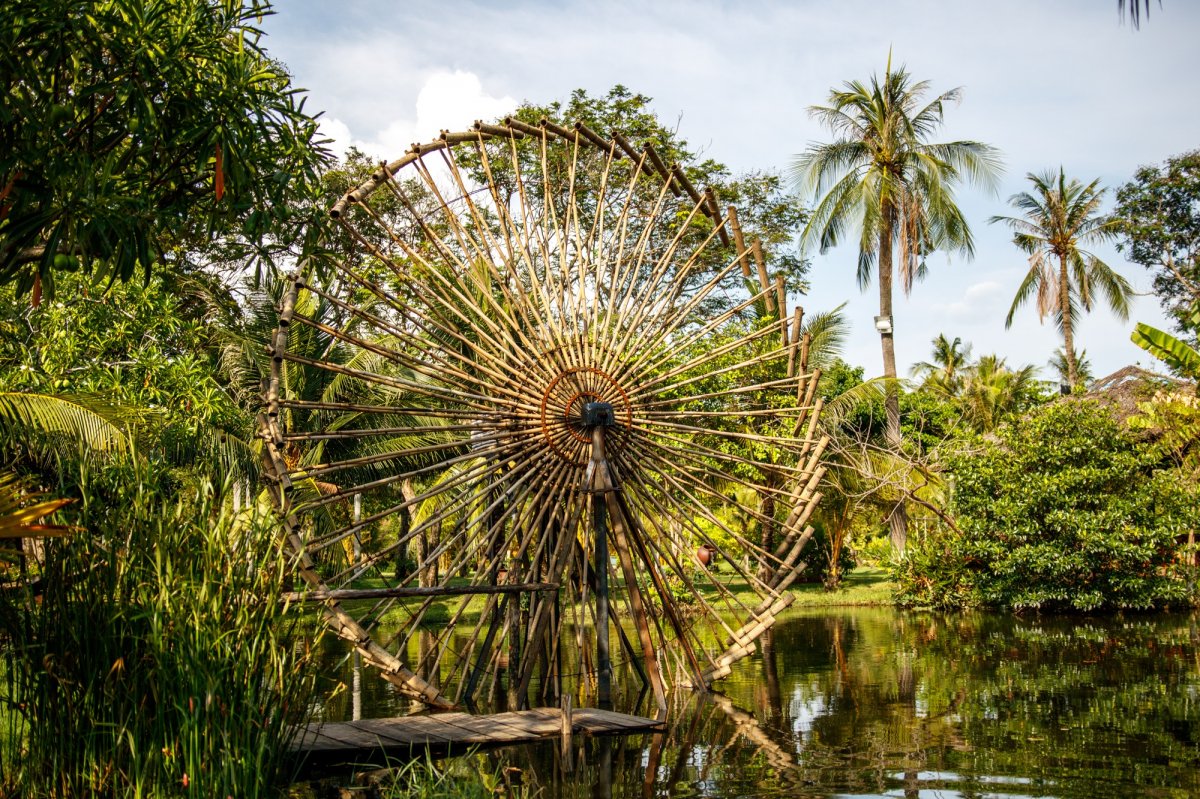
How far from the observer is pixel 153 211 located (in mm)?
6598

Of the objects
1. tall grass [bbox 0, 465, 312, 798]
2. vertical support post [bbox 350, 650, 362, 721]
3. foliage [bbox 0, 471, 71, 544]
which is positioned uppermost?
foliage [bbox 0, 471, 71, 544]

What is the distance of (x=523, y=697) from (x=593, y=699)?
8.51 ft

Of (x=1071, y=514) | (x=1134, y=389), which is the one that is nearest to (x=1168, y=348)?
(x=1071, y=514)

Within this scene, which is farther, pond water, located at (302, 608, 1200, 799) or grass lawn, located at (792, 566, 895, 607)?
grass lawn, located at (792, 566, 895, 607)

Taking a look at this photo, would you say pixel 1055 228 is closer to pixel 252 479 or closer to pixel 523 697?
pixel 252 479

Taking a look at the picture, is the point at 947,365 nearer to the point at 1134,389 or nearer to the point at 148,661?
the point at 1134,389

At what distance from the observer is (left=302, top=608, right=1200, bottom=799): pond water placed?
8195 millimetres

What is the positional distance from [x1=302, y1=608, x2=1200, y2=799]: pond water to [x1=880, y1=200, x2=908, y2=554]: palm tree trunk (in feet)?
Result: 27.5

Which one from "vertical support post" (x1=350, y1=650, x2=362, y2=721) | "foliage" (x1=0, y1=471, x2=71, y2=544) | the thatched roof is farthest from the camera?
the thatched roof

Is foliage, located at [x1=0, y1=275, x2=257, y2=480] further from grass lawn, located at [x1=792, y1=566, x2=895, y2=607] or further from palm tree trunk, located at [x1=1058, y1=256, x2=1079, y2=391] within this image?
palm tree trunk, located at [x1=1058, y1=256, x2=1079, y2=391]

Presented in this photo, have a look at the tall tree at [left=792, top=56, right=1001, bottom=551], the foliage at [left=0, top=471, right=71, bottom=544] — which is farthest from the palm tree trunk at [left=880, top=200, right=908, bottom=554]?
the foliage at [left=0, top=471, right=71, bottom=544]

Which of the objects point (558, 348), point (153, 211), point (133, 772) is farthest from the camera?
point (558, 348)

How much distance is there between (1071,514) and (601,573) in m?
11.3

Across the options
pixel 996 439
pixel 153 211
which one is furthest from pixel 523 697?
pixel 996 439
